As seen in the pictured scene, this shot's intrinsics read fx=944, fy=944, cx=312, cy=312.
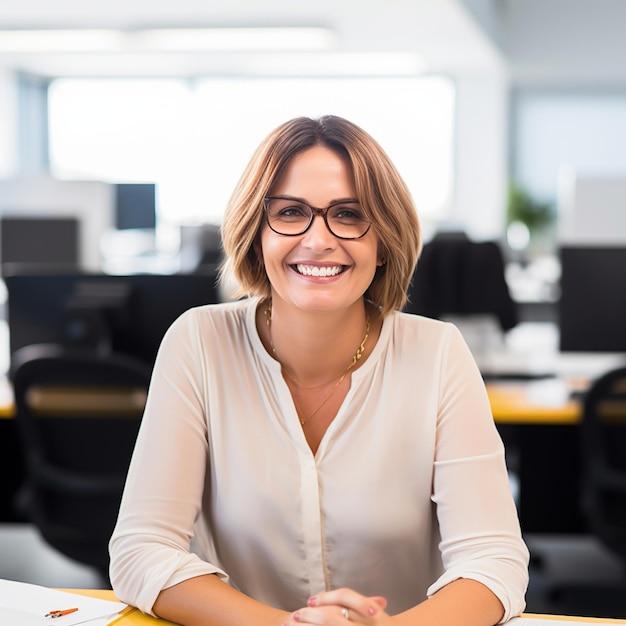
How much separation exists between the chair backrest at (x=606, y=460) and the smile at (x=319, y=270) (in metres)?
1.48

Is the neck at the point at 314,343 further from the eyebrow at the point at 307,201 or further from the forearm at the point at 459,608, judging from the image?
the forearm at the point at 459,608

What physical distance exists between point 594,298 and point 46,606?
2.25 metres

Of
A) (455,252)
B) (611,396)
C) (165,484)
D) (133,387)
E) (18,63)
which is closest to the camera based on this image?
(165,484)

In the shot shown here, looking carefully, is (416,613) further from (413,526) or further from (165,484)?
(165,484)

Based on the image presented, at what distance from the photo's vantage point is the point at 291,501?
1.45 metres

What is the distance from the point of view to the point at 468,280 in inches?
152

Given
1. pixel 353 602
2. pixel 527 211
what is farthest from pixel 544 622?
pixel 527 211

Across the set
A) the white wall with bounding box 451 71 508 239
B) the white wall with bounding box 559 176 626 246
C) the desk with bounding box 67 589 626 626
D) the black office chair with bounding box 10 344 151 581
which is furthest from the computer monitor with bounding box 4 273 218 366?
the white wall with bounding box 451 71 508 239

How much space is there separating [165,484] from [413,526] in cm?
39

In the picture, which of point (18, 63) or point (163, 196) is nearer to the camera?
point (18, 63)

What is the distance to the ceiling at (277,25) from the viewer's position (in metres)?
6.58

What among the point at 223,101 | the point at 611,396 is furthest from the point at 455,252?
the point at 223,101

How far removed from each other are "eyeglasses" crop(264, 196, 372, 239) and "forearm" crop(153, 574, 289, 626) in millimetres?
529

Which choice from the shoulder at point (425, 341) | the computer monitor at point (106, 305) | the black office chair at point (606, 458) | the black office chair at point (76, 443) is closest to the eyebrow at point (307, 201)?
the shoulder at point (425, 341)
